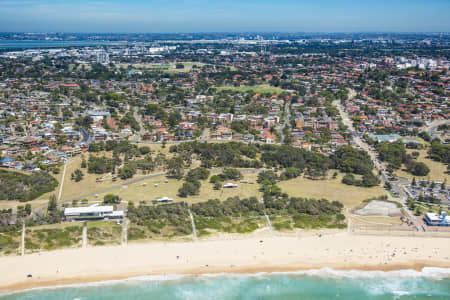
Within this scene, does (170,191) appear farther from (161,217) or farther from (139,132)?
(139,132)

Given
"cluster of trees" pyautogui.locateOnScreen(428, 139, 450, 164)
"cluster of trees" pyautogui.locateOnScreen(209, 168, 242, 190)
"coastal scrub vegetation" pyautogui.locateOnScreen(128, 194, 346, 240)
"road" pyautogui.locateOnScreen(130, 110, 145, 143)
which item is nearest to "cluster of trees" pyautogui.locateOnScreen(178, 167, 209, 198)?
"cluster of trees" pyautogui.locateOnScreen(209, 168, 242, 190)

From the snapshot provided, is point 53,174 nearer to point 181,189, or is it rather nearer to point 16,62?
point 181,189

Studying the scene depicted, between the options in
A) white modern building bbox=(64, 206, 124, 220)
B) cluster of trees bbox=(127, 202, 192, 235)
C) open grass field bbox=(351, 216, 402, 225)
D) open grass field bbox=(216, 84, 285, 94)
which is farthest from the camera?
open grass field bbox=(216, 84, 285, 94)

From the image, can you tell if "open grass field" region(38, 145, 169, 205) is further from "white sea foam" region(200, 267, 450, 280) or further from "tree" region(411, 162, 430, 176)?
"tree" region(411, 162, 430, 176)

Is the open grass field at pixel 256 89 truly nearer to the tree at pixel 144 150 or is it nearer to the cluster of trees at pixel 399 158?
the cluster of trees at pixel 399 158

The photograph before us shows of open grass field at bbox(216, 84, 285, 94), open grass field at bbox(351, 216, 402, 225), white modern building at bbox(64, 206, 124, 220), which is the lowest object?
open grass field at bbox(351, 216, 402, 225)

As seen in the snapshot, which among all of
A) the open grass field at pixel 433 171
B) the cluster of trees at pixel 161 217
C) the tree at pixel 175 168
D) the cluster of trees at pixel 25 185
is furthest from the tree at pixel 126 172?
the open grass field at pixel 433 171

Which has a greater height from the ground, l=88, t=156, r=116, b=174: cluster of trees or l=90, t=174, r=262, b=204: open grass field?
l=88, t=156, r=116, b=174: cluster of trees

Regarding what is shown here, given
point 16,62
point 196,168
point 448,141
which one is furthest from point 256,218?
point 16,62

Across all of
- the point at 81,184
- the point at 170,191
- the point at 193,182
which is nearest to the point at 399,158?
the point at 193,182
